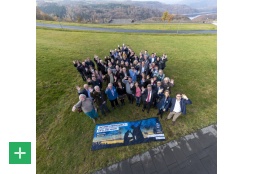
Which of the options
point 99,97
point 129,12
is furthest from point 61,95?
point 129,12

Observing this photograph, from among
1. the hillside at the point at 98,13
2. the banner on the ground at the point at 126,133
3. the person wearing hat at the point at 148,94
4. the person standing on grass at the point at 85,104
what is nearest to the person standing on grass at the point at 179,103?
the person wearing hat at the point at 148,94

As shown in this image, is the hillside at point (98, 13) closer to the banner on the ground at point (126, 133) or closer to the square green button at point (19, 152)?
the banner on the ground at point (126, 133)

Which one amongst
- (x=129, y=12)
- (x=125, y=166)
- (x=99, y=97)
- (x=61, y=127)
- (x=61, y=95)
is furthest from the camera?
(x=129, y=12)

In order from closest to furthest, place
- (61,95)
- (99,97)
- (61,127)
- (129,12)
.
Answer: (99,97) → (61,127) → (61,95) → (129,12)

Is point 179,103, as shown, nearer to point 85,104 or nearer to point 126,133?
point 126,133

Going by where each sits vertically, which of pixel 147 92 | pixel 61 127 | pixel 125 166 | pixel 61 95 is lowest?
pixel 125 166

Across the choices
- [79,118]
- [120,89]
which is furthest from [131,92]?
[79,118]

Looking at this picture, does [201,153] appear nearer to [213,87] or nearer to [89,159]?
[89,159]

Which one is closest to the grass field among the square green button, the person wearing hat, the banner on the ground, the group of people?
the banner on the ground
